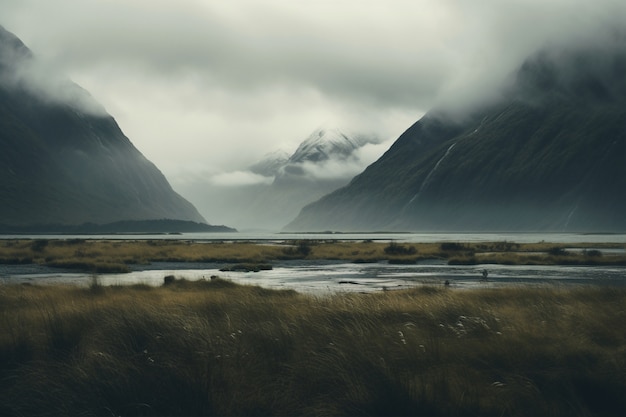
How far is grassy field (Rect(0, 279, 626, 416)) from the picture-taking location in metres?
10.0

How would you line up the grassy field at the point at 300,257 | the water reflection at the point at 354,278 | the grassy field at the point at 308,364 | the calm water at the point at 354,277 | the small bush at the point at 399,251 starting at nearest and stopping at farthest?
the grassy field at the point at 308,364, the water reflection at the point at 354,278, the calm water at the point at 354,277, the grassy field at the point at 300,257, the small bush at the point at 399,251

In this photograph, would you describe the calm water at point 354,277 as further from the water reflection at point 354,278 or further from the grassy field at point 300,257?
the grassy field at point 300,257

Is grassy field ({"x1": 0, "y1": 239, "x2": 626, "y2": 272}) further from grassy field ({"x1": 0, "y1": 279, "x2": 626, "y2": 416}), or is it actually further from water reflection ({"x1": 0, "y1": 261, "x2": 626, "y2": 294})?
grassy field ({"x1": 0, "y1": 279, "x2": 626, "y2": 416})

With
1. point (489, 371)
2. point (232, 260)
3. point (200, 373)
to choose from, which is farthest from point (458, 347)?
point (232, 260)

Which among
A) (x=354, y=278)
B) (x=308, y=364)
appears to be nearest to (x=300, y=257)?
(x=354, y=278)

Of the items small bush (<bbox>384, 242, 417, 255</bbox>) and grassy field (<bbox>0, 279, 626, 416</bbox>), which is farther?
small bush (<bbox>384, 242, 417, 255</bbox>)

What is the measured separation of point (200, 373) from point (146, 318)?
3726mm

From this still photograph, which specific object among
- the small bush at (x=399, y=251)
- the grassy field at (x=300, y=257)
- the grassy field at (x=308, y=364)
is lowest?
the grassy field at (x=308, y=364)

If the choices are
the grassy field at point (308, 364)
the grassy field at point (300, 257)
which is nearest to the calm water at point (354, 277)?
the grassy field at point (300, 257)

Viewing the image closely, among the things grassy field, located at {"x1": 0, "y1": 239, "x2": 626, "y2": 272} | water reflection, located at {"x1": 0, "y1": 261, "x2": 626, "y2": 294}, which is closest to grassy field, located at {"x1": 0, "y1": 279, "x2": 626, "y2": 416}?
water reflection, located at {"x1": 0, "y1": 261, "x2": 626, "y2": 294}

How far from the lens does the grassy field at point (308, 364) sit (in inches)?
395

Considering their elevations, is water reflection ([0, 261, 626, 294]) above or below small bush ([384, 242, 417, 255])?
below

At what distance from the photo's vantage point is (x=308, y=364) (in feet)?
37.4

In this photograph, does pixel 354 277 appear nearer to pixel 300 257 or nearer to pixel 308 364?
pixel 300 257
